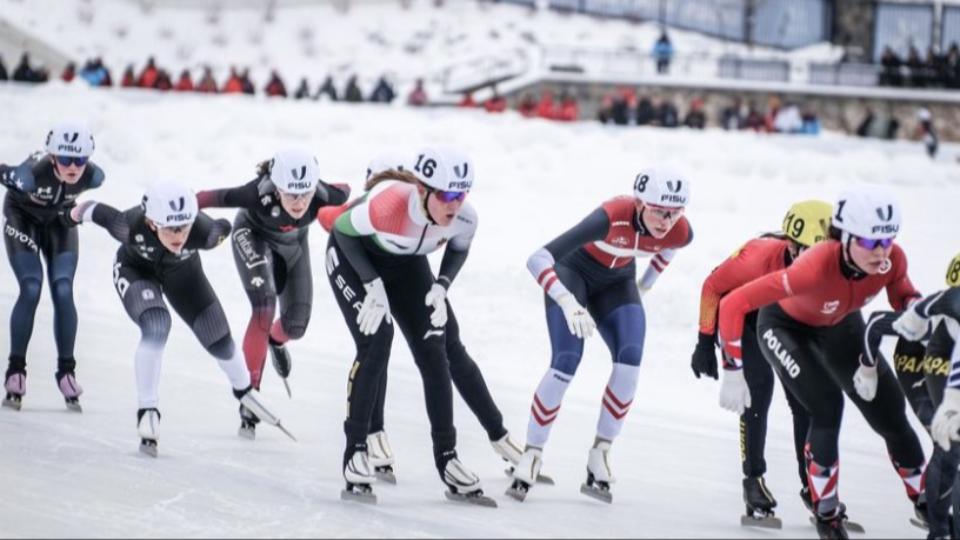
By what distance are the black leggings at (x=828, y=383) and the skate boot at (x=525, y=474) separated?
119cm

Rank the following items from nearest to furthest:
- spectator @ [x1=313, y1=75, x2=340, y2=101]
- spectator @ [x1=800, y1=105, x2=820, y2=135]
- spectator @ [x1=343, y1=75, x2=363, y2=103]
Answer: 1. spectator @ [x1=343, y1=75, x2=363, y2=103]
2. spectator @ [x1=800, y1=105, x2=820, y2=135]
3. spectator @ [x1=313, y1=75, x2=340, y2=101]

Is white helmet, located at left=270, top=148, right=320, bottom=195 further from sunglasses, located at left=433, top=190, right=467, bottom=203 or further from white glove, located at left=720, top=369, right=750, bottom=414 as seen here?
white glove, located at left=720, top=369, right=750, bottom=414

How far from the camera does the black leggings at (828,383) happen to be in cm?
632

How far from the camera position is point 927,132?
2241 cm

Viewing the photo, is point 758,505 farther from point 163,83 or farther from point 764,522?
point 163,83

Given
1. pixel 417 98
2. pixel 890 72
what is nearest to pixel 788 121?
pixel 890 72

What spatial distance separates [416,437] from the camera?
337 inches

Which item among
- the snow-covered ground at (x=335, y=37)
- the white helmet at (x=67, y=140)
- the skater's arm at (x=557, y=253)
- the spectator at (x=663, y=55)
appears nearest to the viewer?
the skater's arm at (x=557, y=253)

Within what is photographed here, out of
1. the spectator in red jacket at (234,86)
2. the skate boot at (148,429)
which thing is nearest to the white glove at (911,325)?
the skate boot at (148,429)

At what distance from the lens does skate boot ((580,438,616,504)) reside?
717 cm

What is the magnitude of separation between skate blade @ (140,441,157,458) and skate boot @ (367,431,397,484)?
1117 millimetres

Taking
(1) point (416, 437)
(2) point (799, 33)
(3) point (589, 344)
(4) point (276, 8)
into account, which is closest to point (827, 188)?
(3) point (589, 344)

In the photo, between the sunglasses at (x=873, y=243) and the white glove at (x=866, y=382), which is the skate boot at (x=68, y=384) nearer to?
the white glove at (x=866, y=382)

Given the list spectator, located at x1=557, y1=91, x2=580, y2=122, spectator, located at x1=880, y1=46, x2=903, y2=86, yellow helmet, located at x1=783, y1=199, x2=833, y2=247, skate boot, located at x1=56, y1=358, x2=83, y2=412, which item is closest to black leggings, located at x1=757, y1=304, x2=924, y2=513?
yellow helmet, located at x1=783, y1=199, x2=833, y2=247
